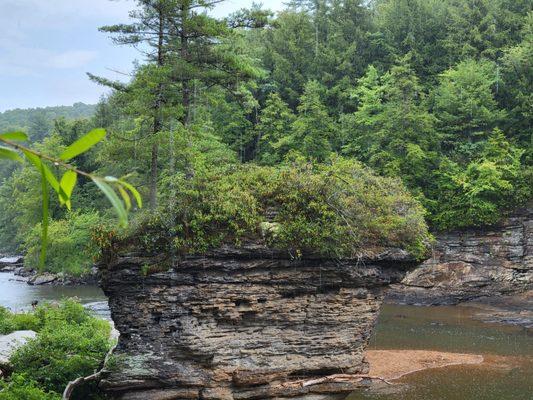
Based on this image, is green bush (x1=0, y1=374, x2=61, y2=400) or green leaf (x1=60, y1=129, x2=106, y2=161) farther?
green bush (x1=0, y1=374, x2=61, y2=400)

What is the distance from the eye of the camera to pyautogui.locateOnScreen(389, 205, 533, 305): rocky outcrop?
29719 mm

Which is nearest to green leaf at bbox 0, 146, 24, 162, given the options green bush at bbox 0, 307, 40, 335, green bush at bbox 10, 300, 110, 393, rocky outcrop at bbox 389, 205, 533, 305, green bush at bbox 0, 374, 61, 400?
green bush at bbox 0, 374, 61, 400

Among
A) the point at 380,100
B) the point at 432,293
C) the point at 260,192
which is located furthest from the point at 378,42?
the point at 260,192

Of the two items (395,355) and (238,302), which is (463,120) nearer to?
(395,355)

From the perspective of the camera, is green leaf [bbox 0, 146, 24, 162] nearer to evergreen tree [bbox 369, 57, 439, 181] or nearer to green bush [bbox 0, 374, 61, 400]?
green bush [bbox 0, 374, 61, 400]

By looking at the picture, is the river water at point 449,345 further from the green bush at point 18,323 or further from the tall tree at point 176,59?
the tall tree at point 176,59

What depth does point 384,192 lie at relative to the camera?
1445 centimetres

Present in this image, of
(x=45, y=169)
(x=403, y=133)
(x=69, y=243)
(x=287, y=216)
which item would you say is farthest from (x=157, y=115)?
(x=69, y=243)

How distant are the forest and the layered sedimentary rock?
72 centimetres

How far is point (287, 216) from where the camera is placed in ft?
42.1

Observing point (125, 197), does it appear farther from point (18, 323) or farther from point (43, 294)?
point (43, 294)

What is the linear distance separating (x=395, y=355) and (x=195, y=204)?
1147 cm

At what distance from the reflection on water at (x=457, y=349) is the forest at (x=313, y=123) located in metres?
5.26

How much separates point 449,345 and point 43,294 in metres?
24.1
